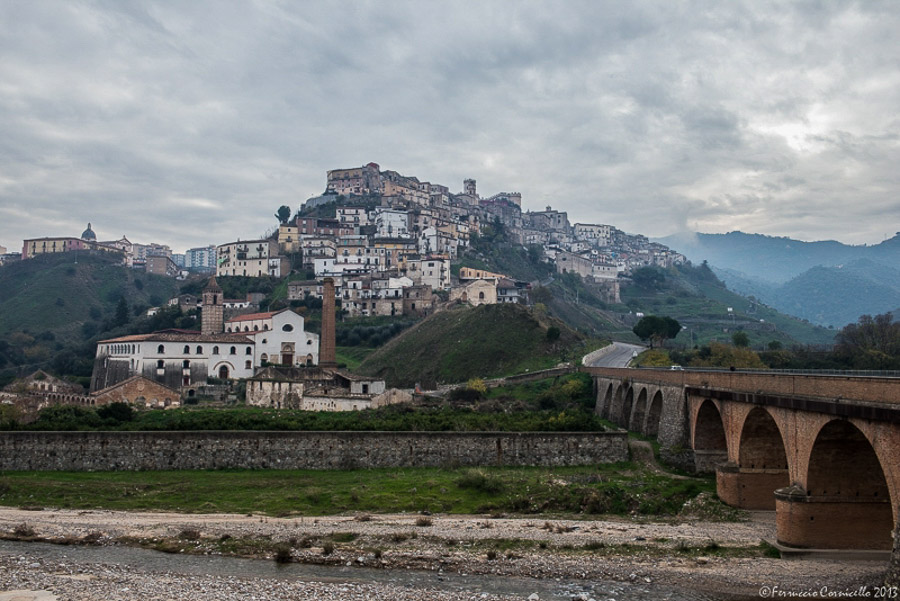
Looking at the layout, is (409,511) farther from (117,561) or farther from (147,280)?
(147,280)

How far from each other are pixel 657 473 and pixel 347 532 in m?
15.9

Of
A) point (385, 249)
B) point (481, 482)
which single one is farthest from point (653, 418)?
point (385, 249)

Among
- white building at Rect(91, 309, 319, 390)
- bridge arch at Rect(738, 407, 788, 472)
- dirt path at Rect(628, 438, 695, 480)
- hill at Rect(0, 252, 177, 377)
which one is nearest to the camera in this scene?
bridge arch at Rect(738, 407, 788, 472)

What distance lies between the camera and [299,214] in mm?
142875

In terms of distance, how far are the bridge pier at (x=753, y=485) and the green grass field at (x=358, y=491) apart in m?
2.22

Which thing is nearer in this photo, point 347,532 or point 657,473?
point 347,532

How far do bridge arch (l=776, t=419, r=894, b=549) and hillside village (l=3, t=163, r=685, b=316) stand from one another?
257 ft

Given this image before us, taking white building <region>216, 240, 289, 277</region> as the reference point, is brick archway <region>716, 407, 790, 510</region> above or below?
below

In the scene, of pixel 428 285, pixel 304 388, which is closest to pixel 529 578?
pixel 304 388

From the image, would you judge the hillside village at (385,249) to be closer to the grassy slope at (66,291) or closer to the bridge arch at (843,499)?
the grassy slope at (66,291)

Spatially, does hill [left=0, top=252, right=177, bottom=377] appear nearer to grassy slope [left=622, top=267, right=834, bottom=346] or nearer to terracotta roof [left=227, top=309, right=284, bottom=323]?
terracotta roof [left=227, top=309, right=284, bottom=323]

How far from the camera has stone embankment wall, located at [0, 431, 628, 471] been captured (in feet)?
117

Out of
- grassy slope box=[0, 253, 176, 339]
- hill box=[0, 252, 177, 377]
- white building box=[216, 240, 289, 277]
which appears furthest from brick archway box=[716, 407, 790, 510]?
grassy slope box=[0, 253, 176, 339]

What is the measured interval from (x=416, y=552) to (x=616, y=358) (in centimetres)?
4854
